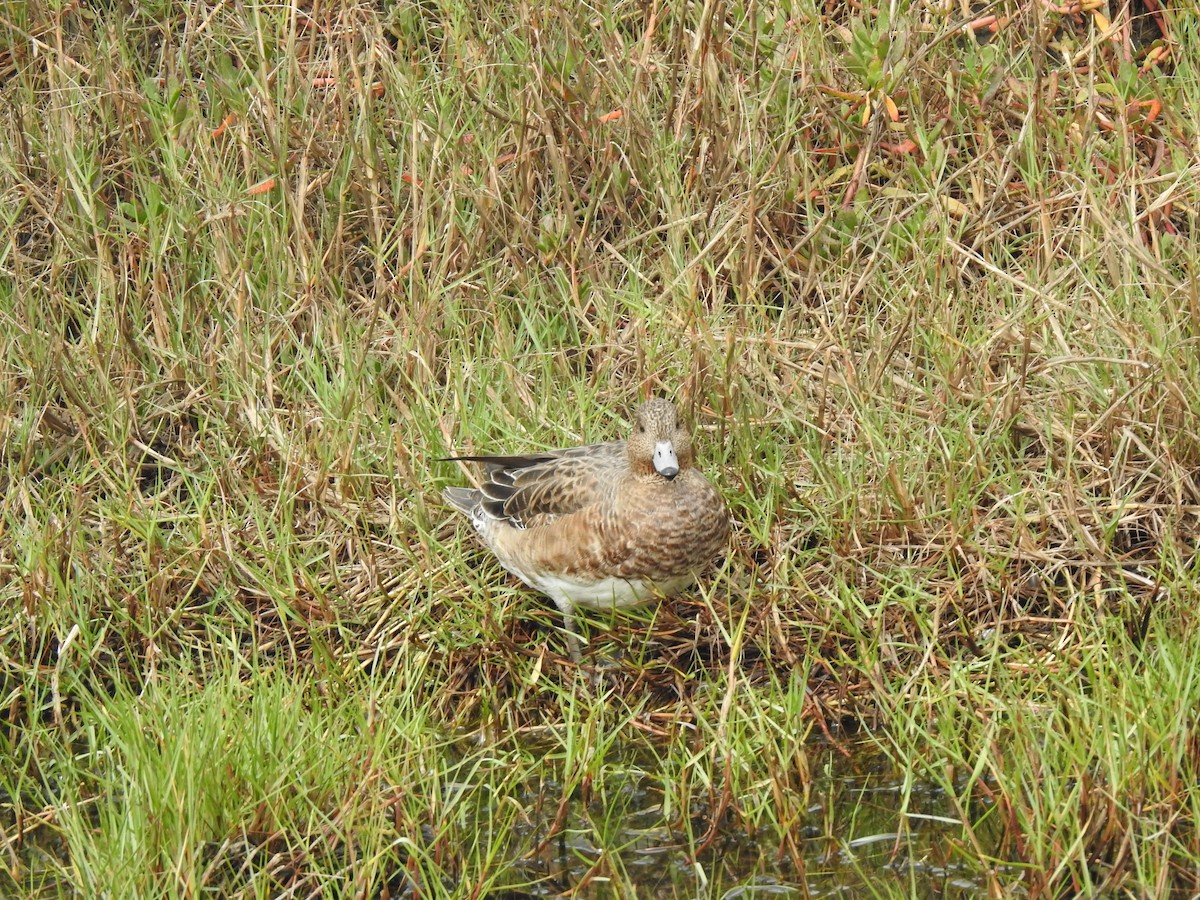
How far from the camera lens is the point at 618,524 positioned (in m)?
4.18

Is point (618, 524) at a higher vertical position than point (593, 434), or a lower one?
higher

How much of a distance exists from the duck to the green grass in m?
0.15

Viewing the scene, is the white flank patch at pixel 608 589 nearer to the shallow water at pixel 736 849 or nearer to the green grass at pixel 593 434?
the green grass at pixel 593 434

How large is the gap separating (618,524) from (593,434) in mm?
766

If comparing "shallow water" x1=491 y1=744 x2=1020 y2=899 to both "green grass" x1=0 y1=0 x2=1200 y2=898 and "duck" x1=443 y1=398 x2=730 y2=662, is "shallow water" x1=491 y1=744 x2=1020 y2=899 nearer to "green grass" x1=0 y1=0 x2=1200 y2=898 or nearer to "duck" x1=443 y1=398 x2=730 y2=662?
"green grass" x1=0 y1=0 x2=1200 y2=898

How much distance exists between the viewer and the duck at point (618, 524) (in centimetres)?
416

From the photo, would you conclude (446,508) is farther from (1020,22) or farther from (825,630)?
(1020,22)

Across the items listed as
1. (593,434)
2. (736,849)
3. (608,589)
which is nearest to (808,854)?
(736,849)

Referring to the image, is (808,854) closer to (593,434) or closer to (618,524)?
(618,524)

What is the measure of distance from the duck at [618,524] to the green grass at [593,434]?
0.49 feet

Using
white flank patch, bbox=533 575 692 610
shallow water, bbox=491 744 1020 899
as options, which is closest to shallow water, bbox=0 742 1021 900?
shallow water, bbox=491 744 1020 899

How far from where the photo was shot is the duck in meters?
4.16

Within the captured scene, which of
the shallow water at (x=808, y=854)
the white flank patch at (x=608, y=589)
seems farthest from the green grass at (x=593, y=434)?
the white flank patch at (x=608, y=589)

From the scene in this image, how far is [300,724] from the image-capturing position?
12.4 ft
